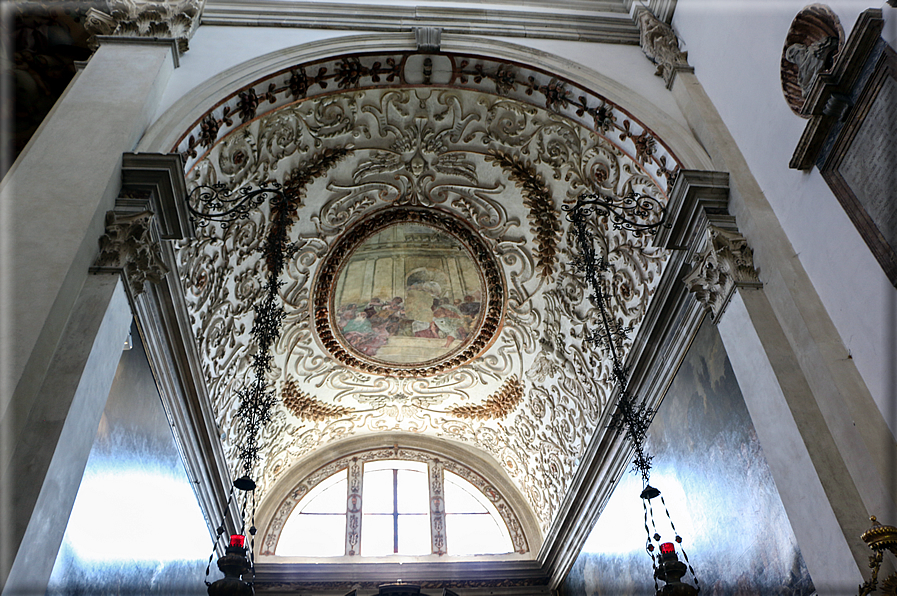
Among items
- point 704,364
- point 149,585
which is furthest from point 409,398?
point 704,364

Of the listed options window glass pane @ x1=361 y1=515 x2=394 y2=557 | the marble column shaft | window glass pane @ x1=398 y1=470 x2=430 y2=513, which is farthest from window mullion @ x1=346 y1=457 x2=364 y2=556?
the marble column shaft

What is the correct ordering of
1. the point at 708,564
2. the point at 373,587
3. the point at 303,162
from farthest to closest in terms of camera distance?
the point at 373,587
the point at 303,162
the point at 708,564

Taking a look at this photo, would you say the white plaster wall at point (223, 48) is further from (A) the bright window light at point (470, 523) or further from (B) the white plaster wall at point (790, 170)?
(A) the bright window light at point (470, 523)

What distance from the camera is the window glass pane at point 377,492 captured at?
1227 cm

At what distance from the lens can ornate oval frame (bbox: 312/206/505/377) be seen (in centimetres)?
895

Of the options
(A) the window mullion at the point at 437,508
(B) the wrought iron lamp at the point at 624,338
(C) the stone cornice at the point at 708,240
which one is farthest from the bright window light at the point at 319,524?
(C) the stone cornice at the point at 708,240

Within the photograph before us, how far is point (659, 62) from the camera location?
723 cm

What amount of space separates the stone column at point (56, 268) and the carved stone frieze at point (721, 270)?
4550 millimetres

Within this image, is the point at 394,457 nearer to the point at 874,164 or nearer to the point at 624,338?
the point at 624,338

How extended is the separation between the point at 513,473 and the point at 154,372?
25.1ft

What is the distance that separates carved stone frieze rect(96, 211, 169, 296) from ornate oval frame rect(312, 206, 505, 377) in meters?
3.90

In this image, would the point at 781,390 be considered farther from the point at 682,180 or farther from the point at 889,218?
the point at 682,180

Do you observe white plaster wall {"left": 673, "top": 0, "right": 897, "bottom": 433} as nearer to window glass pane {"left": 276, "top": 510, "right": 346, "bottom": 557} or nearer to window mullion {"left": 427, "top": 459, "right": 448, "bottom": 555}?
window mullion {"left": 427, "top": 459, "right": 448, "bottom": 555}

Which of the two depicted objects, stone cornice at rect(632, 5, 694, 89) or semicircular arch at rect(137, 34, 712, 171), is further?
stone cornice at rect(632, 5, 694, 89)
